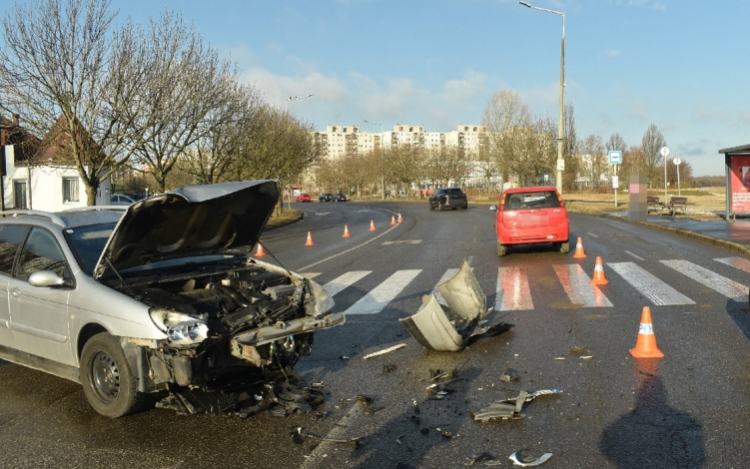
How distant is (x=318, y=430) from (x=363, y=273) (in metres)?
9.32

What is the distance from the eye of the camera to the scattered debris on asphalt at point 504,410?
514 centimetres

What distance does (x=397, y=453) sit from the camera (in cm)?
452

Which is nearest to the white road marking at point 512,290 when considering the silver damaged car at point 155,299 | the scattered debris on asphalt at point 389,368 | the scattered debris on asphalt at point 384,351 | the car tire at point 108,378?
the scattered debris on asphalt at point 384,351

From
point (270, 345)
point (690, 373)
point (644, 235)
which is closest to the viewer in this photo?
point (270, 345)

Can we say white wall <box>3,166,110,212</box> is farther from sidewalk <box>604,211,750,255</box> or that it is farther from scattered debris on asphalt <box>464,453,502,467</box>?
scattered debris on asphalt <box>464,453,502,467</box>

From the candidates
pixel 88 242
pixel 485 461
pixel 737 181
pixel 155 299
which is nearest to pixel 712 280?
pixel 485 461

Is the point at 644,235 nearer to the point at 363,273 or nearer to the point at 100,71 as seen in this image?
the point at 363,273

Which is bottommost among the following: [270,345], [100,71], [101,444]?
[101,444]

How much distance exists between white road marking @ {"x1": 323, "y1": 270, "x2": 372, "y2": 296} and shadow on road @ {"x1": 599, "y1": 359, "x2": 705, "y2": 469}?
689 cm

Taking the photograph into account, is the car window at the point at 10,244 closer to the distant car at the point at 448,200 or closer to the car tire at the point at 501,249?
the car tire at the point at 501,249

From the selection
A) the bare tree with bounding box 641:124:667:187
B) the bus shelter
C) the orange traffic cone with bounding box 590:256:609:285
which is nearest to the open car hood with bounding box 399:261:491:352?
the orange traffic cone with bounding box 590:256:609:285

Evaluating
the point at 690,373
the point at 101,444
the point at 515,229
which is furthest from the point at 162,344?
the point at 515,229

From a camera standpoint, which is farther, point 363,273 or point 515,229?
point 515,229

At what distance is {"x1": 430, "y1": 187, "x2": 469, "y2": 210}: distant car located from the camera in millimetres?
48250
